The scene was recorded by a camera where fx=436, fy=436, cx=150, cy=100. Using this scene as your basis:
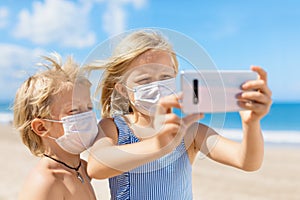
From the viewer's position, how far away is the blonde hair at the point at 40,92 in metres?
2.64

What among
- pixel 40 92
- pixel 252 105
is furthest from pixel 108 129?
pixel 252 105

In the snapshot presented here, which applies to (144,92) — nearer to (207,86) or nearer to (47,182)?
(207,86)

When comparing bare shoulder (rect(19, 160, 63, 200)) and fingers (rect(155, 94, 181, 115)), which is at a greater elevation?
fingers (rect(155, 94, 181, 115))

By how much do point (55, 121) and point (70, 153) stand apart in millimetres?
220

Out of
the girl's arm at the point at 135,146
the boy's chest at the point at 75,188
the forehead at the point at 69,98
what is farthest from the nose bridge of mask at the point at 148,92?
the boy's chest at the point at 75,188

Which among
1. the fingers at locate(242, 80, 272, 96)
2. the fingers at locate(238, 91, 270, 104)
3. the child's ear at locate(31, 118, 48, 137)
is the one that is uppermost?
the fingers at locate(242, 80, 272, 96)

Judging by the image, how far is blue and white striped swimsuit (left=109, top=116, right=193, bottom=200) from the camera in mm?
2350

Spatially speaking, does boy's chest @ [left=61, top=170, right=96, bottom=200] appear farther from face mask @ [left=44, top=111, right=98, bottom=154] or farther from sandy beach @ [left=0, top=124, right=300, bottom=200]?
sandy beach @ [left=0, top=124, right=300, bottom=200]

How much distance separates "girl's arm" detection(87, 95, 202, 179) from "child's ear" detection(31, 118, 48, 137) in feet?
1.43

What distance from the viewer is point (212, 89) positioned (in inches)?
65.5

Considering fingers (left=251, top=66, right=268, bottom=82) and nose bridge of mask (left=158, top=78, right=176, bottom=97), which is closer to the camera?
fingers (left=251, top=66, right=268, bottom=82)

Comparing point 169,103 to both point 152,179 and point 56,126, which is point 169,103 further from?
point 56,126

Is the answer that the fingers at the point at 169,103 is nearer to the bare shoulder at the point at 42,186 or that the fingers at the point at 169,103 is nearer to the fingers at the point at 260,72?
the fingers at the point at 260,72

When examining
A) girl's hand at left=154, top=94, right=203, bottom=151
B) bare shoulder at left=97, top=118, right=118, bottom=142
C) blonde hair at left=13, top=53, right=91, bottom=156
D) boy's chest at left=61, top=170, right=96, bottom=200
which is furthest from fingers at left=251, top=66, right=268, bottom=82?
boy's chest at left=61, top=170, right=96, bottom=200
